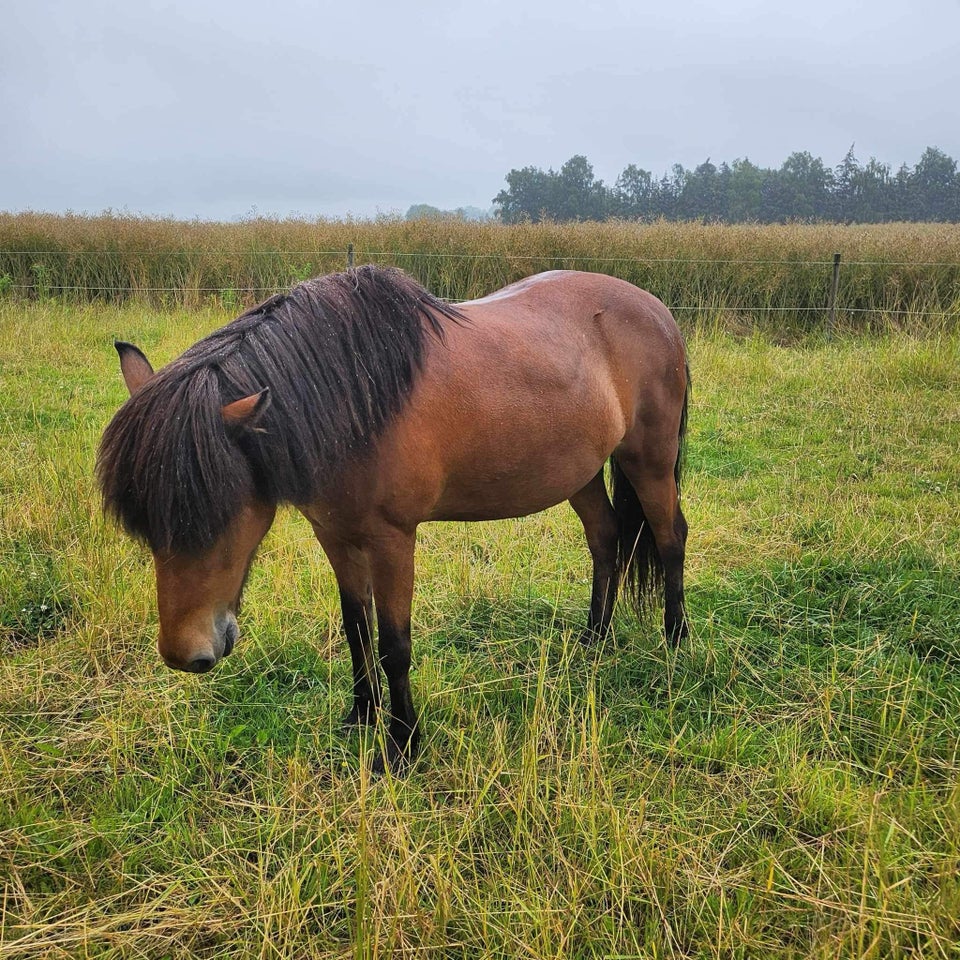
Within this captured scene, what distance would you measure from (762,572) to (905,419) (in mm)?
3618

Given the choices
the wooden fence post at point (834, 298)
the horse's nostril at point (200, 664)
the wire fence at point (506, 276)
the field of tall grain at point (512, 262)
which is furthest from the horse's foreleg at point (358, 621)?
the wooden fence post at point (834, 298)

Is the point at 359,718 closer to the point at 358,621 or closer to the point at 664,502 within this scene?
the point at 358,621

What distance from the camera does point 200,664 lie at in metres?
2.04

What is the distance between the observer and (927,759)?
8.03 feet

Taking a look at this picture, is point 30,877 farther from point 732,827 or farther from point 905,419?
point 905,419

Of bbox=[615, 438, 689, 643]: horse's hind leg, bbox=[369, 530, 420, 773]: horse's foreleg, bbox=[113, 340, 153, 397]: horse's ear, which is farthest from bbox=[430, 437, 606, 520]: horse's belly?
bbox=[113, 340, 153, 397]: horse's ear

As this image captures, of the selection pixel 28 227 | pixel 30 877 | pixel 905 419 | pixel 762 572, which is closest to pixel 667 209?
pixel 28 227

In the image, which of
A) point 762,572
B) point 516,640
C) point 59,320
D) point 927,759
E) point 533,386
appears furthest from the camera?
point 59,320

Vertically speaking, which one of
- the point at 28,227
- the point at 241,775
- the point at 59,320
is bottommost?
the point at 241,775

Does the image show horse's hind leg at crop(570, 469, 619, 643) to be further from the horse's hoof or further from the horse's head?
the horse's head

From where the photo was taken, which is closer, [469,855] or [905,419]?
[469,855]

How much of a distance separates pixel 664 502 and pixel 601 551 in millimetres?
394

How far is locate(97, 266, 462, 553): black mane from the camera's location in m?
1.90

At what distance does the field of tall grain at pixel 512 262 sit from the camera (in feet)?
37.1
